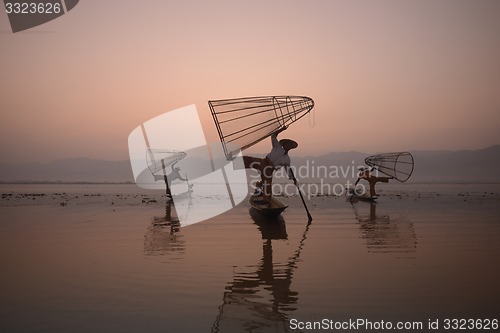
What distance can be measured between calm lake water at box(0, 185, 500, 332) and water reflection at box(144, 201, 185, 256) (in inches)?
2.7

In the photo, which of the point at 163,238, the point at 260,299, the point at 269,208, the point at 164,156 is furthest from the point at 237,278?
the point at 164,156

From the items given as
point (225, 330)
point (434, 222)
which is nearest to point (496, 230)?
point (434, 222)

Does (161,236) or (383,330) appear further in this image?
(161,236)

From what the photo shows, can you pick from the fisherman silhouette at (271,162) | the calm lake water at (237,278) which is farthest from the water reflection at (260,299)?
the fisherman silhouette at (271,162)

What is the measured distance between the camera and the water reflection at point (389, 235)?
11.4m

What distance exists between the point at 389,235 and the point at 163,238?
8.29 m

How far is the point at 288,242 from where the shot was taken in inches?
486

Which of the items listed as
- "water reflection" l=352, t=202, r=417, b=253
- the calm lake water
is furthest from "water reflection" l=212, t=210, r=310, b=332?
"water reflection" l=352, t=202, r=417, b=253

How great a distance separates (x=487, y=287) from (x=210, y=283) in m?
5.45

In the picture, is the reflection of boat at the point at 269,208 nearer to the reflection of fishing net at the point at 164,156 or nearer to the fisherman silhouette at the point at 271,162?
the fisherman silhouette at the point at 271,162

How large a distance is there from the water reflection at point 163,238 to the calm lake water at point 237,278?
7cm

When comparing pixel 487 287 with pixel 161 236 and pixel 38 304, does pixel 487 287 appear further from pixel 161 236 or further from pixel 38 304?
pixel 161 236

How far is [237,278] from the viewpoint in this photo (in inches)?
312

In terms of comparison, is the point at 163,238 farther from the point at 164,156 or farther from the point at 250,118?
the point at 164,156
